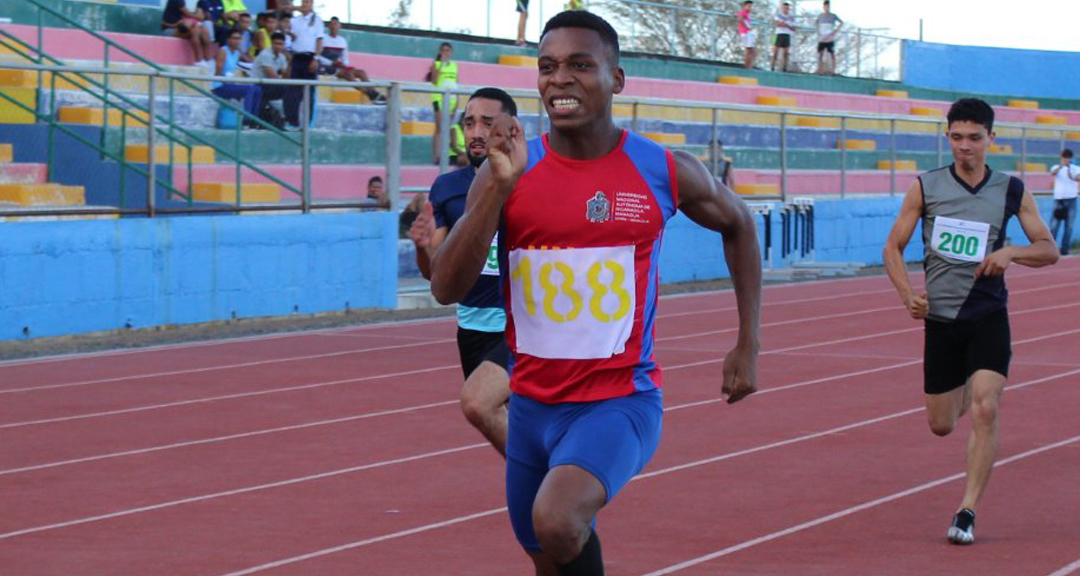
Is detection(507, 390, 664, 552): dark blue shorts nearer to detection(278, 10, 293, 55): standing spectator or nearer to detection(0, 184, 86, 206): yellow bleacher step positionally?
detection(0, 184, 86, 206): yellow bleacher step

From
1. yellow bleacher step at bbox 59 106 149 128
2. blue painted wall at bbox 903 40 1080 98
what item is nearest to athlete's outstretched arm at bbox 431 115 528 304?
yellow bleacher step at bbox 59 106 149 128

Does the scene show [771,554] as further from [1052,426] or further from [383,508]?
[1052,426]

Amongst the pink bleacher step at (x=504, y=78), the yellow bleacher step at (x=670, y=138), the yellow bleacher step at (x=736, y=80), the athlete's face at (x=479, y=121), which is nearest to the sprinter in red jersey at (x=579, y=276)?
the athlete's face at (x=479, y=121)

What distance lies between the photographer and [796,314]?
746 inches

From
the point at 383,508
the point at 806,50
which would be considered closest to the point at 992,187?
the point at 383,508

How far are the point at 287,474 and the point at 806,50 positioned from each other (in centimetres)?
3649

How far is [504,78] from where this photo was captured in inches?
1184

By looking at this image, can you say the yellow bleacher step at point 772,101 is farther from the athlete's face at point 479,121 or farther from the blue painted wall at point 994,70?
the athlete's face at point 479,121

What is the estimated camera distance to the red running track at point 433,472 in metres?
6.82

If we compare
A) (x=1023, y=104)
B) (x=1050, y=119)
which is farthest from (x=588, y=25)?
(x=1023, y=104)

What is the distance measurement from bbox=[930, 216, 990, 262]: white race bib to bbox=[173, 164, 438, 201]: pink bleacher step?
407 inches

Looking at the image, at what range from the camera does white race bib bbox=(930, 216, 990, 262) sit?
7.58 m

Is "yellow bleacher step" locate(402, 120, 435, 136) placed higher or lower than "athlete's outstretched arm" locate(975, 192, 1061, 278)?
higher

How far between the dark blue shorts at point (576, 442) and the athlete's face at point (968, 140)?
3.13m
